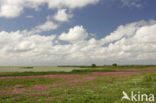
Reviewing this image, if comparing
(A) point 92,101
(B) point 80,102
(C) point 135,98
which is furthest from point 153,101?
(B) point 80,102

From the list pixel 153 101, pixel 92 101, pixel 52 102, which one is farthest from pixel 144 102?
pixel 52 102

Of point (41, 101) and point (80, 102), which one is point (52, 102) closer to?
point (41, 101)

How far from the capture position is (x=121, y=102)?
11.5m

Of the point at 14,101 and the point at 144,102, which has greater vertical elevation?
the point at 144,102

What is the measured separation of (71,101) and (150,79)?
19.0 m

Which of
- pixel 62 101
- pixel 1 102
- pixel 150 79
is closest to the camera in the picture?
pixel 62 101

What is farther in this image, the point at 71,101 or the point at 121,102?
the point at 71,101

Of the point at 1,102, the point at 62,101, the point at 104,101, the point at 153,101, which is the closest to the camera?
the point at 153,101

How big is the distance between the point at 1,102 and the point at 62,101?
22.5 feet

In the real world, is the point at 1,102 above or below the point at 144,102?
below

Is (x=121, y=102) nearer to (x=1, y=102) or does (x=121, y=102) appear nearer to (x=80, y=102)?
(x=80, y=102)

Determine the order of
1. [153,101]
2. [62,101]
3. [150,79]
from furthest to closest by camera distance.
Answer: [150,79]
[62,101]
[153,101]

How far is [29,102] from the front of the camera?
13461 millimetres

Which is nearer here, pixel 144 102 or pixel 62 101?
pixel 144 102
